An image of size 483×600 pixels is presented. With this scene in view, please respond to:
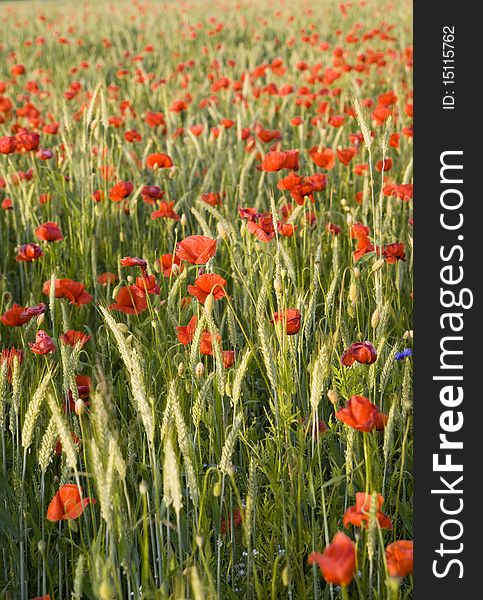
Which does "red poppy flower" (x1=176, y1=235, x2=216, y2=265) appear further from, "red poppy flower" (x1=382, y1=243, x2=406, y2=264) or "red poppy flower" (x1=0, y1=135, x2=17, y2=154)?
"red poppy flower" (x1=0, y1=135, x2=17, y2=154)

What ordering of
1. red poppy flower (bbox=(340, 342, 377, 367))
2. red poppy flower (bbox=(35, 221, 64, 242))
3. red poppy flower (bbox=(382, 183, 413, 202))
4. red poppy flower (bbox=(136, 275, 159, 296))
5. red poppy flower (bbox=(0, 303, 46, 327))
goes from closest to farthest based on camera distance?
red poppy flower (bbox=(340, 342, 377, 367))
red poppy flower (bbox=(0, 303, 46, 327))
red poppy flower (bbox=(136, 275, 159, 296))
red poppy flower (bbox=(35, 221, 64, 242))
red poppy flower (bbox=(382, 183, 413, 202))

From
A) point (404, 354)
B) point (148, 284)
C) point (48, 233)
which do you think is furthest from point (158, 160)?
point (404, 354)

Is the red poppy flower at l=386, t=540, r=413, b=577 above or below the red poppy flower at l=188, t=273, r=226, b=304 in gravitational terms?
below

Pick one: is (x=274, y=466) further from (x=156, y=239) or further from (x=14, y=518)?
(x=156, y=239)

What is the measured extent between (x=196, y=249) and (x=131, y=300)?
0.23 meters

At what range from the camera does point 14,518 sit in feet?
4.75

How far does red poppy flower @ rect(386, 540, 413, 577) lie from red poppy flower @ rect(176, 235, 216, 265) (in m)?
0.78

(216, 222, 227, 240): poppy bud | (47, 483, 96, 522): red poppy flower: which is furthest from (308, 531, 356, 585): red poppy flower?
(216, 222, 227, 240): poppy bud

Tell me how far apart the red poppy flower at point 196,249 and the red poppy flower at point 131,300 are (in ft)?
0.63

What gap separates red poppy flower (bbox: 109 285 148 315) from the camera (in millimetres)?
1844

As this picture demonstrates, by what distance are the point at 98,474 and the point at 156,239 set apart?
1873 mm

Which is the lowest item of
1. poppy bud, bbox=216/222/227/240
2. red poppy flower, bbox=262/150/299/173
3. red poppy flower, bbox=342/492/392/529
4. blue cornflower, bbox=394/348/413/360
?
red poppy flower, bbox=342/492/392/529

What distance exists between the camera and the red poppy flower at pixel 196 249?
169 centimetres

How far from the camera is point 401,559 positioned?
105 centimetres
